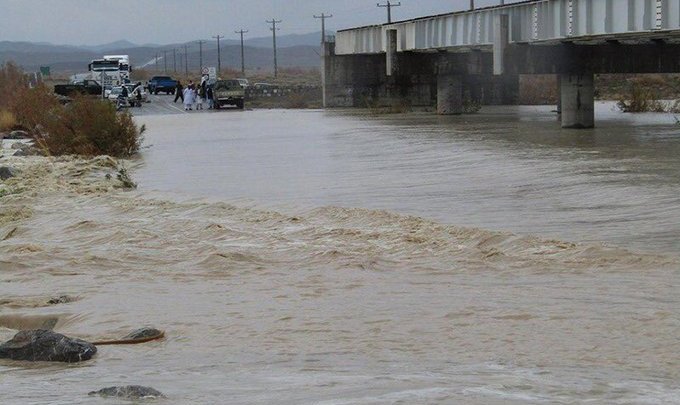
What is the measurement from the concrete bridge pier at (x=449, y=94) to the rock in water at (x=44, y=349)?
50.9 meters

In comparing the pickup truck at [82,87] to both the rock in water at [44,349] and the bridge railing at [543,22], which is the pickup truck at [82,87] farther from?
the rock in water at [44,349]

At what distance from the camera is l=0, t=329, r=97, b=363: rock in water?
10180mm

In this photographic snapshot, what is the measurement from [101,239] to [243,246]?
7.75ft

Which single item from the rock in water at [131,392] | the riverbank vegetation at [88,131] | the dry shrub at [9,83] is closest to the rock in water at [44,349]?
the rock in water at [131,392]

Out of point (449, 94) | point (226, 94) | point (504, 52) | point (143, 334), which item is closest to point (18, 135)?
point (504, 52)


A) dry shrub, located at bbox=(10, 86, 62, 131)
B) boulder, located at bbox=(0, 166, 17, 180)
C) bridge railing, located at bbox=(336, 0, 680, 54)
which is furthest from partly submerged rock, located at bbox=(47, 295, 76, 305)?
dry shrub, located at bbox=(10, 86, 62, 131)

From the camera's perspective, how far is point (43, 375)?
31.8 feet

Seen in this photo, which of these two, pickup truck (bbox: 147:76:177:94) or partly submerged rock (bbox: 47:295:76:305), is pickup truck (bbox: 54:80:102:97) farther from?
partly submerged rock (bbox: 47:295:76:305)

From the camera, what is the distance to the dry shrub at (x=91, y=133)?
3641cm

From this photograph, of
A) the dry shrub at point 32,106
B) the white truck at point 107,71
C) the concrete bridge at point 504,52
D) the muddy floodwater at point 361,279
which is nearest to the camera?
the muddy floodwater at point 361,279

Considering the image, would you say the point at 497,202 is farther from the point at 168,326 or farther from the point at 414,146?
the point at 414,146

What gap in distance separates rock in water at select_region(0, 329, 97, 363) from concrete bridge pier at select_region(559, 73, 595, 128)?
1346 inches

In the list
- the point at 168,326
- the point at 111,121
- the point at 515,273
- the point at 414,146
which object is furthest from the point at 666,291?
the point at 111,121

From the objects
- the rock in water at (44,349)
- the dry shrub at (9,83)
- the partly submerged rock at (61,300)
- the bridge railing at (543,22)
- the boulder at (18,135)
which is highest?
the bridge railing at (543,22)
